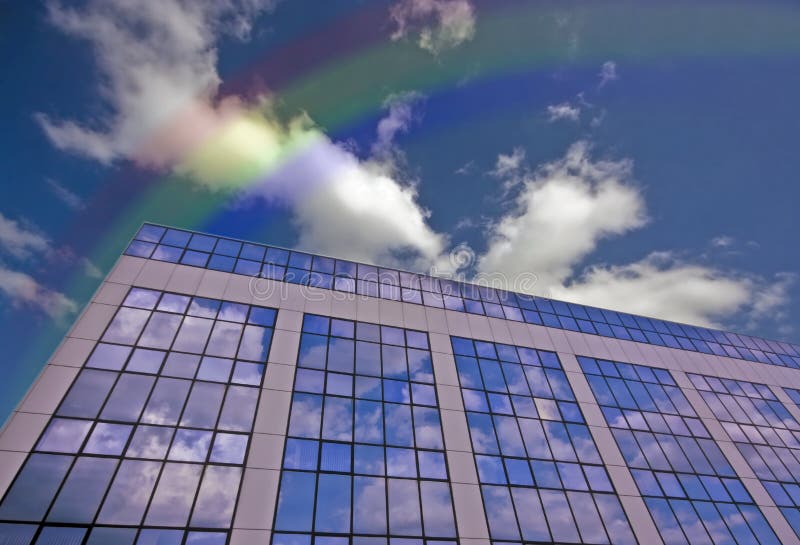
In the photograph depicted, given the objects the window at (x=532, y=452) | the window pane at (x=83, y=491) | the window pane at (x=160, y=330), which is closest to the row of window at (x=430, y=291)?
the window at (x=532, y=452)

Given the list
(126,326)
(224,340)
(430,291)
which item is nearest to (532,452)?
→ (430,291)

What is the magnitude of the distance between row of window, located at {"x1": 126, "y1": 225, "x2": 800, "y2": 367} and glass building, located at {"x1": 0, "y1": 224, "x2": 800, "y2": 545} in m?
0.20

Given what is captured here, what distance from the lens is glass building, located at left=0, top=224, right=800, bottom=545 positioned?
50.4 ft

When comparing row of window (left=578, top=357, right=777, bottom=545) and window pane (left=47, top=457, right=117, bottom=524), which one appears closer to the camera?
window pane (left=47, top=457, right=117, bottom=524)

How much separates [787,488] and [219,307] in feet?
115

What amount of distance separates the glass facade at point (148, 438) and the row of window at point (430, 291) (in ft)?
14.9

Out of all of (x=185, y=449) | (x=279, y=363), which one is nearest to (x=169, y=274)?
(x=279, y=363)

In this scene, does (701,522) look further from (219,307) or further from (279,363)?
Answer: (219,307)

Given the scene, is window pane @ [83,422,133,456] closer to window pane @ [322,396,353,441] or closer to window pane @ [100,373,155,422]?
window pane @ [100,373,155,422]

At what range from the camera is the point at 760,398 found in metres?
31.5

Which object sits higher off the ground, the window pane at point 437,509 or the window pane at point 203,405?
the window pane at point 203,405

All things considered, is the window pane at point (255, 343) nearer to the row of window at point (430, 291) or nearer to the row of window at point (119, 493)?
the row of window at point (430, 291)

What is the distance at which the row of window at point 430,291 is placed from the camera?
25.9 m

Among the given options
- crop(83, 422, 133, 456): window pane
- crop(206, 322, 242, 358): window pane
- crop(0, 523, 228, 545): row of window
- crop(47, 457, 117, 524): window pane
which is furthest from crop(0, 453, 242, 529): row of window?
crop(206, 322, 242, 358): window pane
